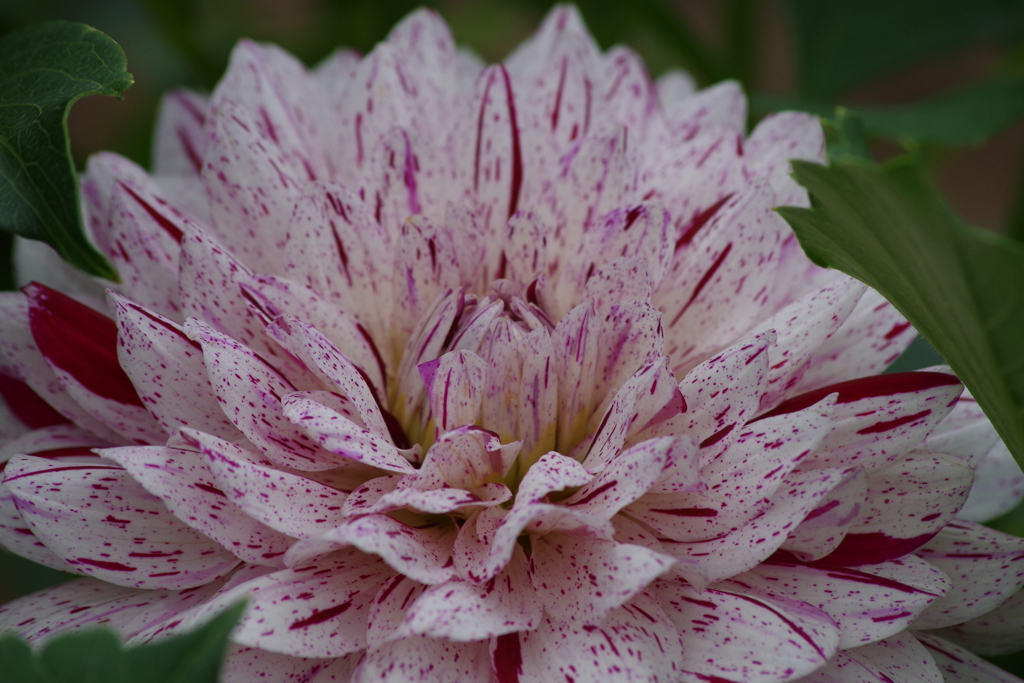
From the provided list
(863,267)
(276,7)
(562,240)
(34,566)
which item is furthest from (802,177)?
(276,7)

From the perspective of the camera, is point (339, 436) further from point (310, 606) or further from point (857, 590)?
point (857, 590)

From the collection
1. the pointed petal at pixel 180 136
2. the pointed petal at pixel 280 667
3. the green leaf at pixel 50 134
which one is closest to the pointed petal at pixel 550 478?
the pointed petal at pixel 280 667

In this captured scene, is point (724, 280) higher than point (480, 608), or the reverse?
point (724, 280)

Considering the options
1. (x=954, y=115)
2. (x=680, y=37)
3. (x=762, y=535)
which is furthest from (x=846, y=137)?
(x=680, y=37)

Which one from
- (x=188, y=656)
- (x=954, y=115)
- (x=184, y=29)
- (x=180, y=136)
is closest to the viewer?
(x=188, y=656)

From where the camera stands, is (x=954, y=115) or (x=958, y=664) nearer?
(x=958, y=664)

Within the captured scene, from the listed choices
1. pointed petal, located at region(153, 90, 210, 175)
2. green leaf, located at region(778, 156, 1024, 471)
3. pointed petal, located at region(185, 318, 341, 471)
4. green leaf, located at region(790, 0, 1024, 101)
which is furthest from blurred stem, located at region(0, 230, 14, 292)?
green leaf, located at region(790, 0, 1024, 101)

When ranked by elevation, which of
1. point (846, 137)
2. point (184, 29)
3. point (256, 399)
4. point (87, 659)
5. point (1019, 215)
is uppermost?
point (184, 29)
